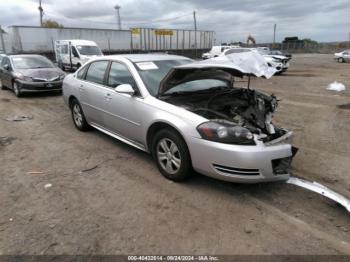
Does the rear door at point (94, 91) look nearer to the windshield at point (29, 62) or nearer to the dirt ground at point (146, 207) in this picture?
the dirt ground at point (146, 207)

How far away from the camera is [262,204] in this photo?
359cm

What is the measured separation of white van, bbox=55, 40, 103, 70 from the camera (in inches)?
799

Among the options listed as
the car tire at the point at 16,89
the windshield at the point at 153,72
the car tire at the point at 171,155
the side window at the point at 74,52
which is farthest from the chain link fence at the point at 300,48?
the car tire at the point at 171,155

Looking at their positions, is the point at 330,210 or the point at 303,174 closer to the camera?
the point at 330,210

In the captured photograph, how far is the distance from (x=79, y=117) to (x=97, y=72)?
1.16 meters

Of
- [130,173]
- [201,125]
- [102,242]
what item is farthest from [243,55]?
[102,242]

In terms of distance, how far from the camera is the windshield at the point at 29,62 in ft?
37.7

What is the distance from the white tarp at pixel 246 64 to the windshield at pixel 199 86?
1.24 feet

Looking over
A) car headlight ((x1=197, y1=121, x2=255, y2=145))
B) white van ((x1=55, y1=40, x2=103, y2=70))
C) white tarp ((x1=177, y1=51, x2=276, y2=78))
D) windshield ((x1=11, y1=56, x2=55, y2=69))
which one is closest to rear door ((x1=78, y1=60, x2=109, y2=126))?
white tarp ((x1=177, y1=51, x2=276, y2=78))

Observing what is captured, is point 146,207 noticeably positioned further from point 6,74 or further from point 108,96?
point 6,74

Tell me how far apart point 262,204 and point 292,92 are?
31.0 ft

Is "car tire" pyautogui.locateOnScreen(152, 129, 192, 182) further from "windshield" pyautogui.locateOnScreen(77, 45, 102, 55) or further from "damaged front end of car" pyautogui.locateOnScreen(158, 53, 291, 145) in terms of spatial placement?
"windshield" pyautogui.locateOnScreen(77, 45, 102, 55)

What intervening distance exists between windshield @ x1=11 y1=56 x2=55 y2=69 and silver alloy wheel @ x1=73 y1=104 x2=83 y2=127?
20.2ft

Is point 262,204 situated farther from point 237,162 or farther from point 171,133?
point 171,133
